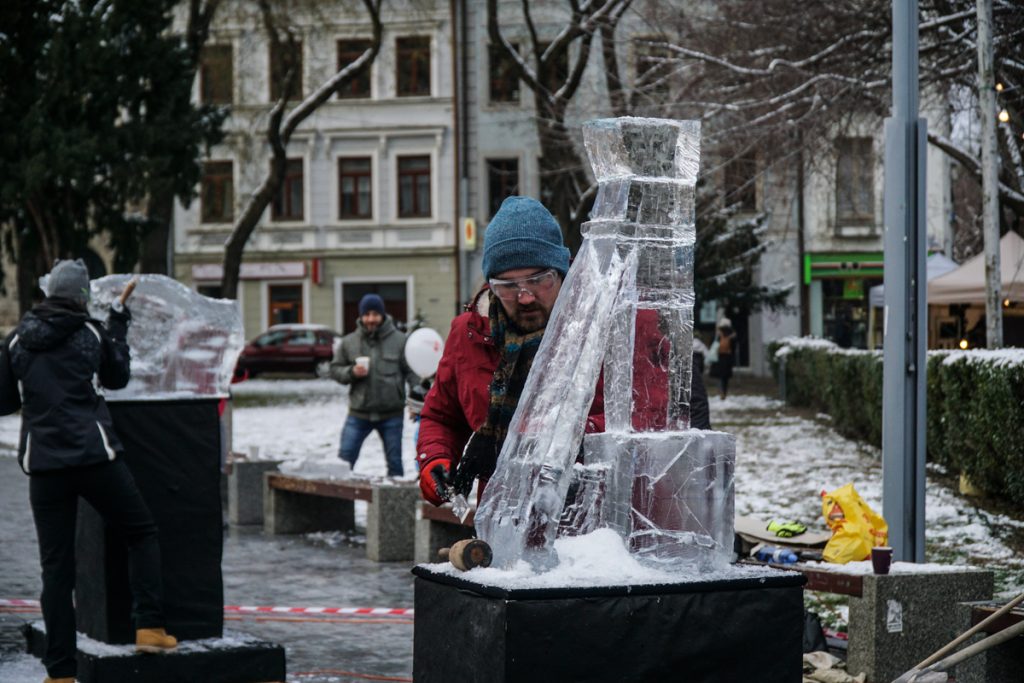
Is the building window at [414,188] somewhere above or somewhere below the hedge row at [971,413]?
above

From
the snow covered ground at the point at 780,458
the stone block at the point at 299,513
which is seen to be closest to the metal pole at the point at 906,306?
the snow covered ground at the point at 780,458

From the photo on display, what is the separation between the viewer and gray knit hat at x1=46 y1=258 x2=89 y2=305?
6754mm

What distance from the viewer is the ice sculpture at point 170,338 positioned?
7.33 meters

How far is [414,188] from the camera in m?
48.1

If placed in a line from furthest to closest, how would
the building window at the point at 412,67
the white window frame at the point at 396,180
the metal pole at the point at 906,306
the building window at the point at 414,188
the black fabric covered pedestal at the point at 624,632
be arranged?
the building window at the point at 414,188
the white window frame at the point at 396,180
the building window at the point at 412,67
the metal pole at the point at 906,306
the black fabric covered pedestal at the point at 624,632

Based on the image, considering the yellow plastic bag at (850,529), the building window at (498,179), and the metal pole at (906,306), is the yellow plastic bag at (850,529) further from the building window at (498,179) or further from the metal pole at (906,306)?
the building window at (498,179)

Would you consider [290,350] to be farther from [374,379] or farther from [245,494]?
[374,379]

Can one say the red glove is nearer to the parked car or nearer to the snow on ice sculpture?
the snow on ice sculpture

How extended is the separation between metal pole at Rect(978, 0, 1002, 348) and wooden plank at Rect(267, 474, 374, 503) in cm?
600

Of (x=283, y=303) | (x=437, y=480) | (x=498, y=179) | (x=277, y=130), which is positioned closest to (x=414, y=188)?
(x=498, y=179)

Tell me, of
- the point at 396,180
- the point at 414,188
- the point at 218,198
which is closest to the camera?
the point at 414,188

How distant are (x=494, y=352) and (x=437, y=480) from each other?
355 millimetres

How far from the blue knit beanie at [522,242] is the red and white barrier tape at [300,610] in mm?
5487

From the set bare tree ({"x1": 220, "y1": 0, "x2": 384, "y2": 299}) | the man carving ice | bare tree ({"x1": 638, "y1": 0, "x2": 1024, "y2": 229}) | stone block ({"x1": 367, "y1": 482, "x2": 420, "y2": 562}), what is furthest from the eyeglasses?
bare tree ({"x1": 220, "y1": 0, "x2": 384, "y2": 299})
